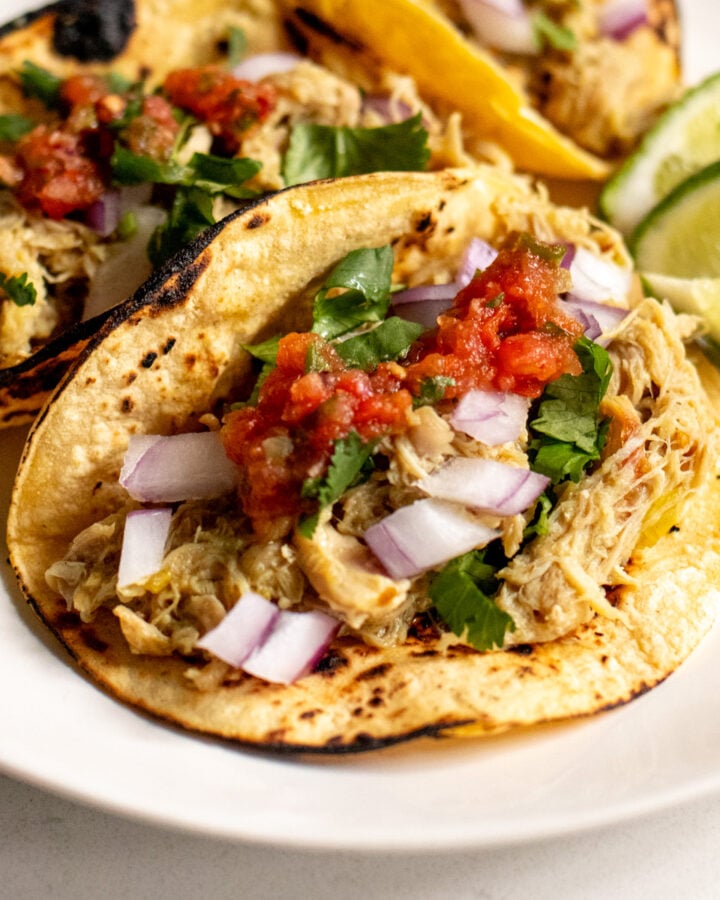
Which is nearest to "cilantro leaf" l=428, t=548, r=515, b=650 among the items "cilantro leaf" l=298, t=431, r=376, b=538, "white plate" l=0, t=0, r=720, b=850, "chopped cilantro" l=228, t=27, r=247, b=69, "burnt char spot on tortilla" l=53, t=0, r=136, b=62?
"white plate" l=0, t=0, r=720, b=850

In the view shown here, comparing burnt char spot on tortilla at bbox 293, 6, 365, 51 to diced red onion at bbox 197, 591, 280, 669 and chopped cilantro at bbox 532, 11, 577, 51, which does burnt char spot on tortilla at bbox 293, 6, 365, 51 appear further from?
diced red onion at bbox 197, 591, 280, 669

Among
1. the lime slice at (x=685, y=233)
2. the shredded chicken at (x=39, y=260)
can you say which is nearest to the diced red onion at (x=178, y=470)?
the shredded chicken at (x=39, y=260)

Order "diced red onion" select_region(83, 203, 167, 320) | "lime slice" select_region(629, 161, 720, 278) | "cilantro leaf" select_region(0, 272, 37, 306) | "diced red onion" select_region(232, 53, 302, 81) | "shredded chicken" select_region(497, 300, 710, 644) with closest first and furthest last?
"shredded chicken" select_region(497, 300, 710, 644) < "cilantro leaf" select_region(0, 272, 37, 306) < "diced red onion" select_region(83, 203, 167, 320) < "lime slice" select_region(629, 161, 720, 278) < "diced red onion" select_region(232, 53, 302, 81)

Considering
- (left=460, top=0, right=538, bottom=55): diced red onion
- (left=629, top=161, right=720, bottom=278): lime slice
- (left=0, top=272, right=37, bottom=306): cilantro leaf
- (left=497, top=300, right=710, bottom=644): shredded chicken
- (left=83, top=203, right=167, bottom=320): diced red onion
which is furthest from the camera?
(left=460, top=0, right=538, bottom=55): diced red onion

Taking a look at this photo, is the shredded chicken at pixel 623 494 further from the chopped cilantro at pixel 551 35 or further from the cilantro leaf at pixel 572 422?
the chopped cilantro at pixel 551 35

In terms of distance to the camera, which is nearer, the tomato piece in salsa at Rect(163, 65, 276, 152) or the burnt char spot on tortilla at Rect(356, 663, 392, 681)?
the burnt char spot on tortilla at Rect(356, 663, 392, 681)

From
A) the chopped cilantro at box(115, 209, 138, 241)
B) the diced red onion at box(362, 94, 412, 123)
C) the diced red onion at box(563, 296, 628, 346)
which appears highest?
the diced red onion at box(362, 94, 412, 123)

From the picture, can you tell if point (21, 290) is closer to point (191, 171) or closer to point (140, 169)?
point (140, 169)

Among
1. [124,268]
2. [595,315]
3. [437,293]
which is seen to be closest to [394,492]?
[437,293]

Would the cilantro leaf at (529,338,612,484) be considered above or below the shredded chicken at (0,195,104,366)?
below
